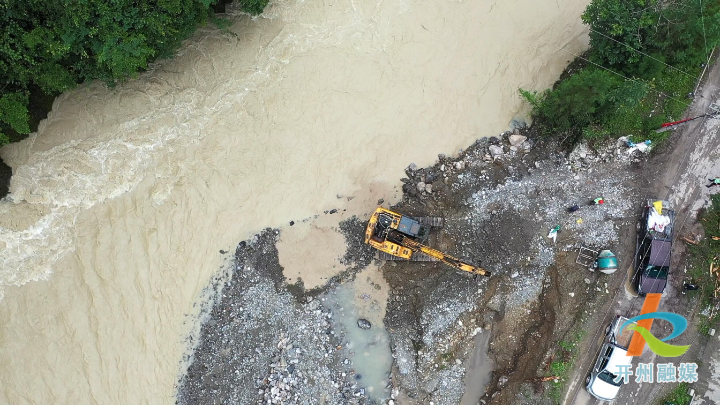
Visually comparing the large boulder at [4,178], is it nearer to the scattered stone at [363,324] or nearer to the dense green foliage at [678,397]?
the scattered stone at [363,324]

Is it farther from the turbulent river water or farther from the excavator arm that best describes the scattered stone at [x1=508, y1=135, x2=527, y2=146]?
the excavator arm

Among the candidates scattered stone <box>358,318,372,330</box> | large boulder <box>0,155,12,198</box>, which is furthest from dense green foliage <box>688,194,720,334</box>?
large boulder <box>0,155,12,198</box>

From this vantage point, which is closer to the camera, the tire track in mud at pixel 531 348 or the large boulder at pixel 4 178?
the tire track in mud at pixel 531 348

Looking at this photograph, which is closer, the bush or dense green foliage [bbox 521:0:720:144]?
dense green foliage [bbox 521:0:720:144]

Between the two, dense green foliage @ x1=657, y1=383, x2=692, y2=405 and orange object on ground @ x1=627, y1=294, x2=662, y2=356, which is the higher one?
orange object on ground @ x1=627, y1=294, x2=662, y2=356

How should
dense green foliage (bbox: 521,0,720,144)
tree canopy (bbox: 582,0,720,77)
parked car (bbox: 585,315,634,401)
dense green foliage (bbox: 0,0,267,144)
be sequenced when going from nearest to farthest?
1. dense green foliage (bbox: 0,0,267,144)
2. tree canopy (bbox: 582,0,720,77)
3. dense green foliage (bbox: 521,0,720,144)
4. parked car (bbox: 585,315,634,401)

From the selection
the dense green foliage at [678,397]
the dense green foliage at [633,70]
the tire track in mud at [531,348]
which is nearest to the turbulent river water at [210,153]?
the dense green foliage at [633,70]

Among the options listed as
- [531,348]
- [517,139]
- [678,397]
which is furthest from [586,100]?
[678,397]
